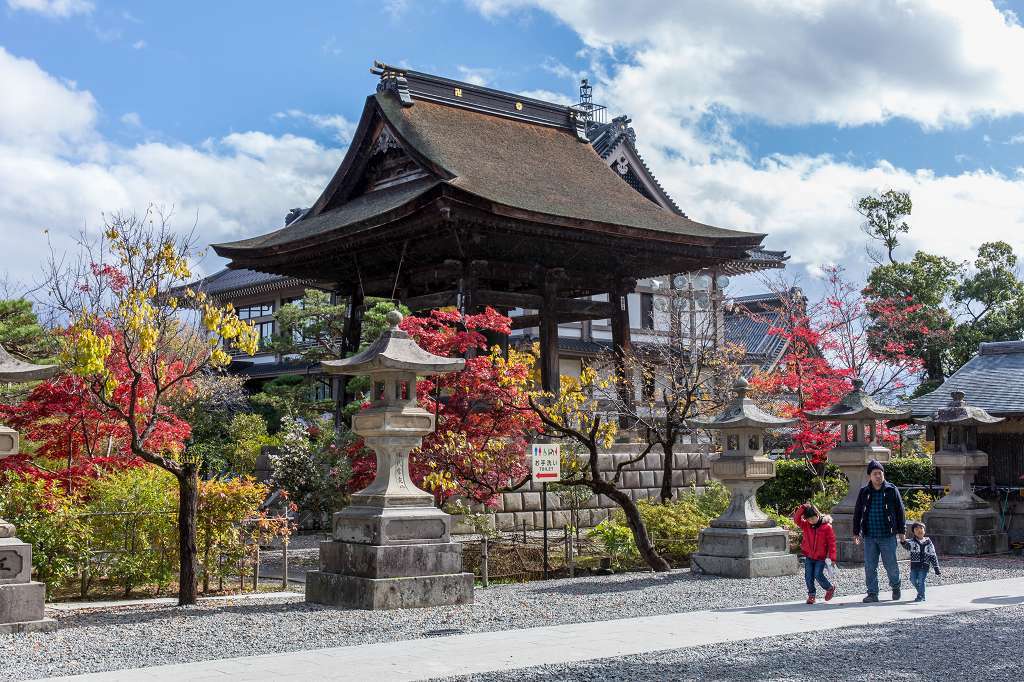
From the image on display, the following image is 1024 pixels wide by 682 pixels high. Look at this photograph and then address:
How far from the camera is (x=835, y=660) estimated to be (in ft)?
27.4

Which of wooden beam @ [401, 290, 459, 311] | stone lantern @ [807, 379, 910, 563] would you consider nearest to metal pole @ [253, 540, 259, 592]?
wooden beam @ [401, 290, 459, 311]

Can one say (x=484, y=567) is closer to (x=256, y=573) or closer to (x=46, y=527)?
(x=256, y=573)

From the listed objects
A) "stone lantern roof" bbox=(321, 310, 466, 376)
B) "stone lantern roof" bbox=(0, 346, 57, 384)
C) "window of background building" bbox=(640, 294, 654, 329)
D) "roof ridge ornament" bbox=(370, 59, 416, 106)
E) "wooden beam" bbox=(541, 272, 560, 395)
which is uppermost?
"roof ridge ornament" bbox=(370, 59, 416, 106)

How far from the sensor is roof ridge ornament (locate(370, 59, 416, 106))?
2430cm

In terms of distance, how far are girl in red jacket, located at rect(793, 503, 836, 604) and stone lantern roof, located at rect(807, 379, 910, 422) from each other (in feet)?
17.7

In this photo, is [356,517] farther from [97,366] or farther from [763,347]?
[763,347]

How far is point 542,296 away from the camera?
909 inches

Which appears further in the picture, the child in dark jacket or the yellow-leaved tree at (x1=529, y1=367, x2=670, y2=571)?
the yellow-leaved tree at (x1=529, y1=367, x2=670, y2=571)

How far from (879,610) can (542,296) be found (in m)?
12.8

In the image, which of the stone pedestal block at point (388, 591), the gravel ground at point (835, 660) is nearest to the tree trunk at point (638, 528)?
the stone pedestal block at point (388, 591)

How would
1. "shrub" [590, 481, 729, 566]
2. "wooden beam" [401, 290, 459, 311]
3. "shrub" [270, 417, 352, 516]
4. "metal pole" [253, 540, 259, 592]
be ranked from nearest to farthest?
1. "metal pole" [253, 540, 259, 592]
2. "shrub" [590, 481, 729, 566]
3. "shrub" [270, 417, 352, 516]
4. "wooden beam" [401, 290, 459, 311]

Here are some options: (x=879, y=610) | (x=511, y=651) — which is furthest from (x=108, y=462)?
(x=879, y=610)

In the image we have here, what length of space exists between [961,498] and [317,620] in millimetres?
12530

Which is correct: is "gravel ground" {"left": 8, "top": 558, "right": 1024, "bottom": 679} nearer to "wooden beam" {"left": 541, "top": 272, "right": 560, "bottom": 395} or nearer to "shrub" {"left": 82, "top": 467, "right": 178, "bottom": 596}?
"shrub" {"left": 82, "top": 467, "right": 178, "bottom": 596}
